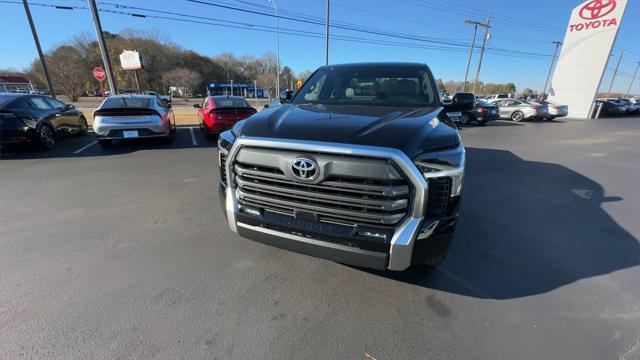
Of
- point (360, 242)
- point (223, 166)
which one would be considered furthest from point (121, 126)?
point (360, 242)

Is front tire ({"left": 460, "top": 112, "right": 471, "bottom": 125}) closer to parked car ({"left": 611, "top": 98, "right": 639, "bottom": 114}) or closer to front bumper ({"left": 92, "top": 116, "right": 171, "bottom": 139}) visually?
front bumper ({"left": 92, "top": 116, "right": 171, "bottom": 139})

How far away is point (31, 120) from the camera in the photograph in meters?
6.86

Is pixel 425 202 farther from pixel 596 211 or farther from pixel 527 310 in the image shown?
pixel 596 211

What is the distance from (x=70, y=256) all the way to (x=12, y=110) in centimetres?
631

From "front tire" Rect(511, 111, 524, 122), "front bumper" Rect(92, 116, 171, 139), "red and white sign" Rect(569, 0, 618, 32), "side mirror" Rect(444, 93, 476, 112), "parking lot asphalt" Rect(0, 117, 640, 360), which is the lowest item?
"front tire" Rect(511, 111, 524, 122)

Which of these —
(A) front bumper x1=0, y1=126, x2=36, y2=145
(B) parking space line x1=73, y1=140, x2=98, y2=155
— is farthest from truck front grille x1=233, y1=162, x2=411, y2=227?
(A) front bumper x1=0, y1=126, x2=36, y2=145

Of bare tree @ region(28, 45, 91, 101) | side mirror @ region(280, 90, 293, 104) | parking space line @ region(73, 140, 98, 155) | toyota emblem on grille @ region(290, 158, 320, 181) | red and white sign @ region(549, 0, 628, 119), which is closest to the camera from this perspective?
toyota emblem on grille @ region(290, 158, 320, 181)

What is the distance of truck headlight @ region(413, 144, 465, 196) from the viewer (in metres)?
1.82

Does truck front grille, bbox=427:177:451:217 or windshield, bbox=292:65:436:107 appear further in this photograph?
windshield, bbox=292:65:436:107

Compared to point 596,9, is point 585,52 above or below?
below

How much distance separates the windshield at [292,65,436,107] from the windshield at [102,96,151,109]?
5887 mm

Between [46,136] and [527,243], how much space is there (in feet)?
34.2

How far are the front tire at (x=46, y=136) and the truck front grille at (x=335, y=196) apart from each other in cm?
806

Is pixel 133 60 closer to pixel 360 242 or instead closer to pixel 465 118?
pixel 465 118
